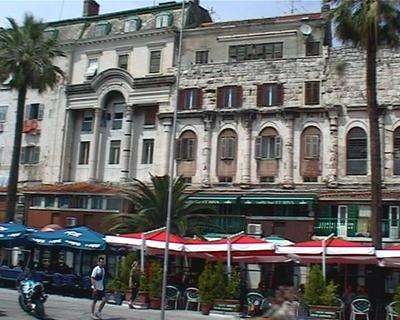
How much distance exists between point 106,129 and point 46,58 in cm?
803

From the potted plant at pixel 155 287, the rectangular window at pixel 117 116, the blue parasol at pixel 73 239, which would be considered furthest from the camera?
the rectangular window at pixel 117 116

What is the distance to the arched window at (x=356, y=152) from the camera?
34875mm

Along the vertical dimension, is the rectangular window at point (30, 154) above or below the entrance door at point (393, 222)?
above

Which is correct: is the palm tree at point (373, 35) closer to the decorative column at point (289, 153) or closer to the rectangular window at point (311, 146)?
the rectangular window at point (311, 146)

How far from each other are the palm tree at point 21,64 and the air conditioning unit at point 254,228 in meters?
12.9

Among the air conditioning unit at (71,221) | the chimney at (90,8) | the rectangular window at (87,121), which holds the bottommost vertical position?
the air conditioning unit at (71,221)

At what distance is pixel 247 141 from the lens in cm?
3759

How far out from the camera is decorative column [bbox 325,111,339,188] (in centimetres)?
3519

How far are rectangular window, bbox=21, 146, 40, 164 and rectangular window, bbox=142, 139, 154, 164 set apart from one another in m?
8.27

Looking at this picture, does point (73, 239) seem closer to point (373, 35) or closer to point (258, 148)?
point (373, 35)

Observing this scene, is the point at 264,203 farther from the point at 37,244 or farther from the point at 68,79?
the point at 68,79

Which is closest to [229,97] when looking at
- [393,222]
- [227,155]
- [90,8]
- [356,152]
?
[227,155]

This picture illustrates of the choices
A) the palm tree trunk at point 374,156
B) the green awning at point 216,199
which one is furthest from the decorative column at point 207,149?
the palm tree trunk at point 374,156

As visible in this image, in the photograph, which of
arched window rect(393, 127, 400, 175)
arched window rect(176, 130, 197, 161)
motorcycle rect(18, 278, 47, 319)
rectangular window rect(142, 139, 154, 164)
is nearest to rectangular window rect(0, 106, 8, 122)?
rectangular window rect(142, 139, 154, 164)
